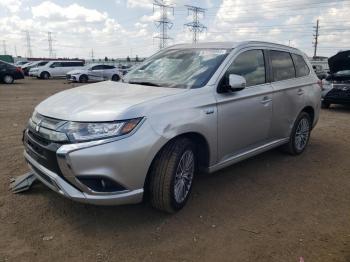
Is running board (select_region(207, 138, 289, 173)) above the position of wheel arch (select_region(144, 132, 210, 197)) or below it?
below

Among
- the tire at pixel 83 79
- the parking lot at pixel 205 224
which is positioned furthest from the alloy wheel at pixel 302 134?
the tire at pixel 83 79

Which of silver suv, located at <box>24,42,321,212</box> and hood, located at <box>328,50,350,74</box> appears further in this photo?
hood, located at <box>328,50,350,74</box>

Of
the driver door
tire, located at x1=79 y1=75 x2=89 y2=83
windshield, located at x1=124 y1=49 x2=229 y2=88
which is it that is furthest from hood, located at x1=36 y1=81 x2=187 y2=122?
tire, located at x1=79 y1=75 x2=89 y2=83

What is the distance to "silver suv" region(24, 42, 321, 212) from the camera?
128 inches

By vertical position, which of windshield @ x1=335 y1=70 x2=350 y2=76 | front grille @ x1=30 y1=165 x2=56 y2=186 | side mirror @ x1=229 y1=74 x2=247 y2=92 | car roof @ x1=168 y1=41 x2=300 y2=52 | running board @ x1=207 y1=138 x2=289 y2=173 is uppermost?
car roof @ x1=168 y1=41 x2=300 y2=52

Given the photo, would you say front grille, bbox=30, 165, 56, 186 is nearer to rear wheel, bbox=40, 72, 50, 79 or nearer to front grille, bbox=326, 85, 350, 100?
front grille, bbox=326, 85, 350, 100

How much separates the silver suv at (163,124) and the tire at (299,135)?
438 millimetres

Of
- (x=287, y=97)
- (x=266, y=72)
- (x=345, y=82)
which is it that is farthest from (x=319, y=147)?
(x=345, y=82)

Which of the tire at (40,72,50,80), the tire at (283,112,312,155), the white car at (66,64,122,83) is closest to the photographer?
the tire at (283,112,312,155)

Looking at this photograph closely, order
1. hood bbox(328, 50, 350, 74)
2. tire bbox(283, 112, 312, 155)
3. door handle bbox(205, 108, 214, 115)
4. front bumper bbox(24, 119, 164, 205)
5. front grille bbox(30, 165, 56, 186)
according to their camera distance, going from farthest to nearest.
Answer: hood bbox(328, 50, 350, 74) → tire bbox(283, 112, 312, 155) → door handle bbox(205, 108, 214, 115) → front grille bbox(30, 165, 56, 186) → front bumper bbox(24, 119, 164, 205)

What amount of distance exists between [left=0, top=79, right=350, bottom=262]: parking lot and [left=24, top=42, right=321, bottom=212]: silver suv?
1.16ft

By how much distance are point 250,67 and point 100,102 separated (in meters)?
2.18

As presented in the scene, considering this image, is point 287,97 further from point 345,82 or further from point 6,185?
point 345,82

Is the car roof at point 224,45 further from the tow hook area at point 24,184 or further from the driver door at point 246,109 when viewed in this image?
the tow hook area at point 24,184
